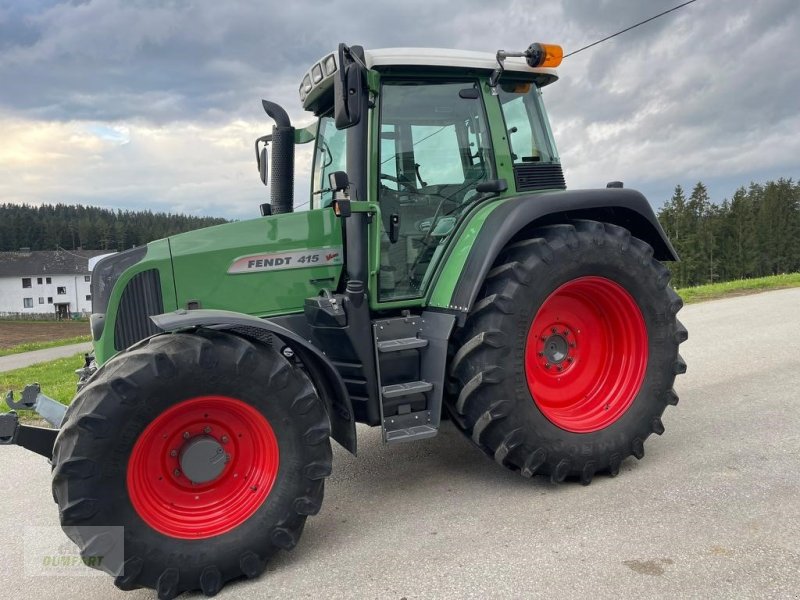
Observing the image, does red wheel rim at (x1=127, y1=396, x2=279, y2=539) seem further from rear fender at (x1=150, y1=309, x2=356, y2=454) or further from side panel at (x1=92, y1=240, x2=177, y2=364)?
side panel at (x1=92, y1=240, x2=177, y2=364)

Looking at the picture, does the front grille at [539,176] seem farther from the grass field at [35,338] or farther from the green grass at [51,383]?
the grass field at [35,338]

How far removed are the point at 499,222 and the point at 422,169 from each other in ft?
2.22

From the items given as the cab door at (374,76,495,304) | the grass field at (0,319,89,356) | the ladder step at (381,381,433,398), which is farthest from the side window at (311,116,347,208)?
the grass field at (0,319,89,356)

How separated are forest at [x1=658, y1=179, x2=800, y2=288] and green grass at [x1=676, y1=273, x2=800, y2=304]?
43790 millimetres

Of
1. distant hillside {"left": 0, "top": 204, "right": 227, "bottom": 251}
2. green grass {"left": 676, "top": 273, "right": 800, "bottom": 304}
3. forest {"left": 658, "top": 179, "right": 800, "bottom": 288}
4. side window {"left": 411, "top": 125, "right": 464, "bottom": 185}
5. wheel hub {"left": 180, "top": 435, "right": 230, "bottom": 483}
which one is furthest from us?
distant hillside {"left": 0, "top": 204, "right": 227, "bottom": 251}

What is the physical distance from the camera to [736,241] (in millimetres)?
57344

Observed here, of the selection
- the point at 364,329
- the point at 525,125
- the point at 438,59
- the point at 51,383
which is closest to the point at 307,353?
the point at 364,329

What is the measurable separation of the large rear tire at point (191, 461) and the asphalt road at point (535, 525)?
0.23m

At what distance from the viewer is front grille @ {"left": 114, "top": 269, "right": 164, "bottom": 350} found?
3492mm

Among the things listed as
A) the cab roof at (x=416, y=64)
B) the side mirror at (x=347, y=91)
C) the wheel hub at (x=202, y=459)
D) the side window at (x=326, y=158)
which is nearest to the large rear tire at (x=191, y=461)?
the wheel hub at (x=202, y=459)

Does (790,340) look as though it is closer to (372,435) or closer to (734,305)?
(734,305)

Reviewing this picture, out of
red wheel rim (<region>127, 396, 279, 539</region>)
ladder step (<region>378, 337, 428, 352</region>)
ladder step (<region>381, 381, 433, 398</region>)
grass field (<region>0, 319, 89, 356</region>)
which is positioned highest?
ladder step (<region>378, 337, 428, 352</region>)

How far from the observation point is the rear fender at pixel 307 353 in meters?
2.99

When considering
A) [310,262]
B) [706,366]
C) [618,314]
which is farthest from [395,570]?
[706,366]
